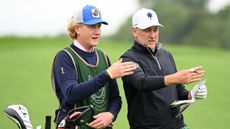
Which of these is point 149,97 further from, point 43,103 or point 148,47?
point 43,103

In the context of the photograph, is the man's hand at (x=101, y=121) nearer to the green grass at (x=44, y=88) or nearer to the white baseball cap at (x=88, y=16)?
the white baseball cap at (x=88, y=16)

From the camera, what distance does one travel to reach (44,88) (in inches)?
646

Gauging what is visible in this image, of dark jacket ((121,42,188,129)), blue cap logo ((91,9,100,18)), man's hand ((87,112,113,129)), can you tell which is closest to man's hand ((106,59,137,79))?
dark jacket ((121,42,188,129))

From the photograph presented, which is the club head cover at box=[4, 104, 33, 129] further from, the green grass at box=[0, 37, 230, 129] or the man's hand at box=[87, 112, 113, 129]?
the green grass at box=[0, 37, 230, 129]

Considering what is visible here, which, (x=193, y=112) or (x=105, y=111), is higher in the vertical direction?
(x=105, y=111)

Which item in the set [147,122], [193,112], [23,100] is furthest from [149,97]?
[23,100]

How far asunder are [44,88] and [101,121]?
11.3 meters

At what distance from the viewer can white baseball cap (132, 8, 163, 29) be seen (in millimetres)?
5539

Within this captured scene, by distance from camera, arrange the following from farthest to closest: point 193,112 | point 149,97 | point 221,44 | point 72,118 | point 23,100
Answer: point 221,44 → point 23,100 → point 193,112 → point 149,97 → point 72,118

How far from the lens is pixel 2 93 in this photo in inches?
595

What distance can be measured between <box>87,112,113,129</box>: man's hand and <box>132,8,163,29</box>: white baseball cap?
828 mm

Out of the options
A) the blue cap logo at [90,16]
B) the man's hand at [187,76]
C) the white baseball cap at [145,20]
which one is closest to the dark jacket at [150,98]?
the white baseball cap at [145,20]

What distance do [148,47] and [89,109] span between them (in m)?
0.84

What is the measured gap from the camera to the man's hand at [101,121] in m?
5.19
